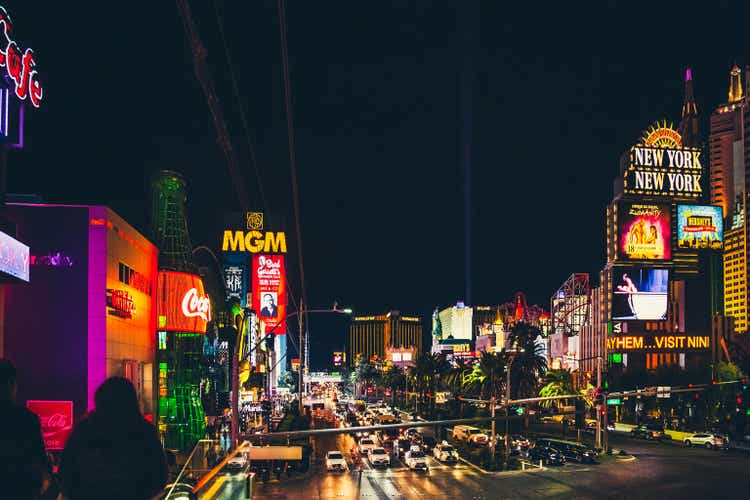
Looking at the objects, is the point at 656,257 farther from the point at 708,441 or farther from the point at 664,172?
the point at 708,441

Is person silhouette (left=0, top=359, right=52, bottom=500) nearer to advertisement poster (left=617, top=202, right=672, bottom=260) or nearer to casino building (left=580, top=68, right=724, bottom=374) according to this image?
casino building (left=580, top=68, right=724, bottom=374)

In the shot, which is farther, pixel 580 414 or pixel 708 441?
pixel 708 441

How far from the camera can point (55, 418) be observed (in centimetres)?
3300

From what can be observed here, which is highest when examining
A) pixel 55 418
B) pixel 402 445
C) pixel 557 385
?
pixel 55 418

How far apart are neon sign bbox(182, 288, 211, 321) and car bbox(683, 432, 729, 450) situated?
154 ft

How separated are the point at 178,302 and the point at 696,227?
391ft

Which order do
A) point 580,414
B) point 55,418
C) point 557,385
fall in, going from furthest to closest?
1. point 557,385
2. point 55,418
3. point 580,414

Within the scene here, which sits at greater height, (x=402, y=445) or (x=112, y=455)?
(x=112, y=455)

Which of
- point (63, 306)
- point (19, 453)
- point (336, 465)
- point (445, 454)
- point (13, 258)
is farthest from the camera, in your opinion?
point (445, 454)

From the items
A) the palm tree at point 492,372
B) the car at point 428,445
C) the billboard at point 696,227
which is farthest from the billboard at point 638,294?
the car at point 428,445

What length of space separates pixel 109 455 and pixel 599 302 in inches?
6186

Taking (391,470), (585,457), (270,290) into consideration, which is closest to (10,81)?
(391,470)

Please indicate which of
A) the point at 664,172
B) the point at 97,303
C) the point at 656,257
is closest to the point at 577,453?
the point at 97,303

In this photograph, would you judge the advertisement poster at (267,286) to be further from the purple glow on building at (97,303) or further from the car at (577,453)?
the purple glow on building at (97,303)
